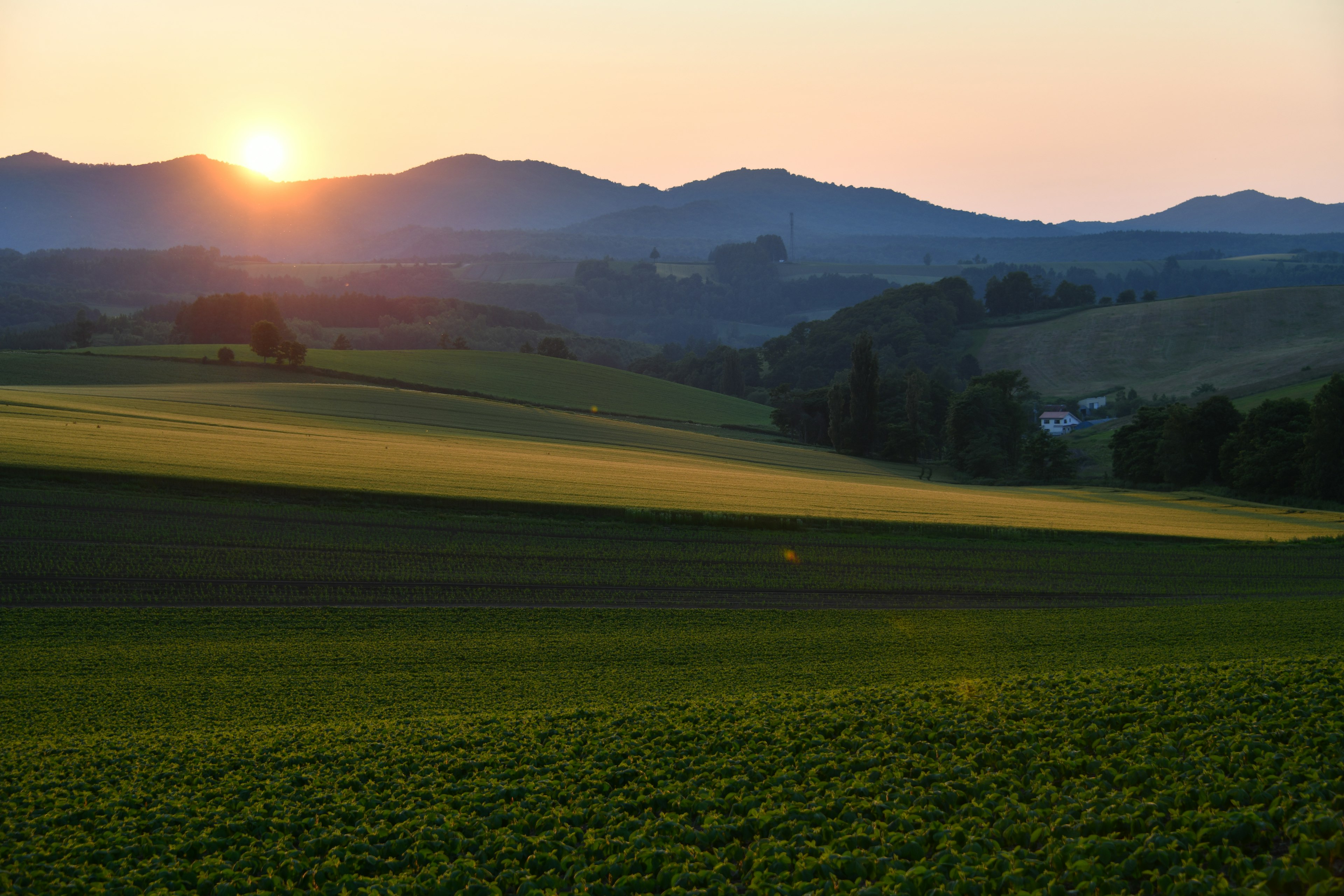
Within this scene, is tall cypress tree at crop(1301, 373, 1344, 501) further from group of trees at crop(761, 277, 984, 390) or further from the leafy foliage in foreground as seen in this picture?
group of trees at crop(761, 277, 984, 390)

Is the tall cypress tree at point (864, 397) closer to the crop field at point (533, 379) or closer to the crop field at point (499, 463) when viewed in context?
the crop field at point (499, 463)

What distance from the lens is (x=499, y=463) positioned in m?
38.6

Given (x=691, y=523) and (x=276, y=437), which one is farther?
(x=276, y=437)

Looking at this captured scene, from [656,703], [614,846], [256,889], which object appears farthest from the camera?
[656,703]

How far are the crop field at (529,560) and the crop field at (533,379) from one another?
166 feet

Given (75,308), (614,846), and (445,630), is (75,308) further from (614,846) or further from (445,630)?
(614,846)

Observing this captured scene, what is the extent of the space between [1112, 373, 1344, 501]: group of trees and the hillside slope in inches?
2062

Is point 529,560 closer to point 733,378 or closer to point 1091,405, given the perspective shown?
point 733,378

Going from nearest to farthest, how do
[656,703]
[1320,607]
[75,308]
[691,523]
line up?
1. [656,703]
2. [1320,607]
3. [691,523]
4. [75,308]

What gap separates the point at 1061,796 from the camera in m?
8.78

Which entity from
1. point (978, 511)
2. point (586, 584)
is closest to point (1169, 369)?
point (978, 511)

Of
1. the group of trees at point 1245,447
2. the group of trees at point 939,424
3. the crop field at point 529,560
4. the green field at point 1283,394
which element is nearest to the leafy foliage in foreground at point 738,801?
the crop field at point 529,560

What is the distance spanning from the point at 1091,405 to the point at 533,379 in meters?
72.5

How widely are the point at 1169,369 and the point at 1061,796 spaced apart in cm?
12838
